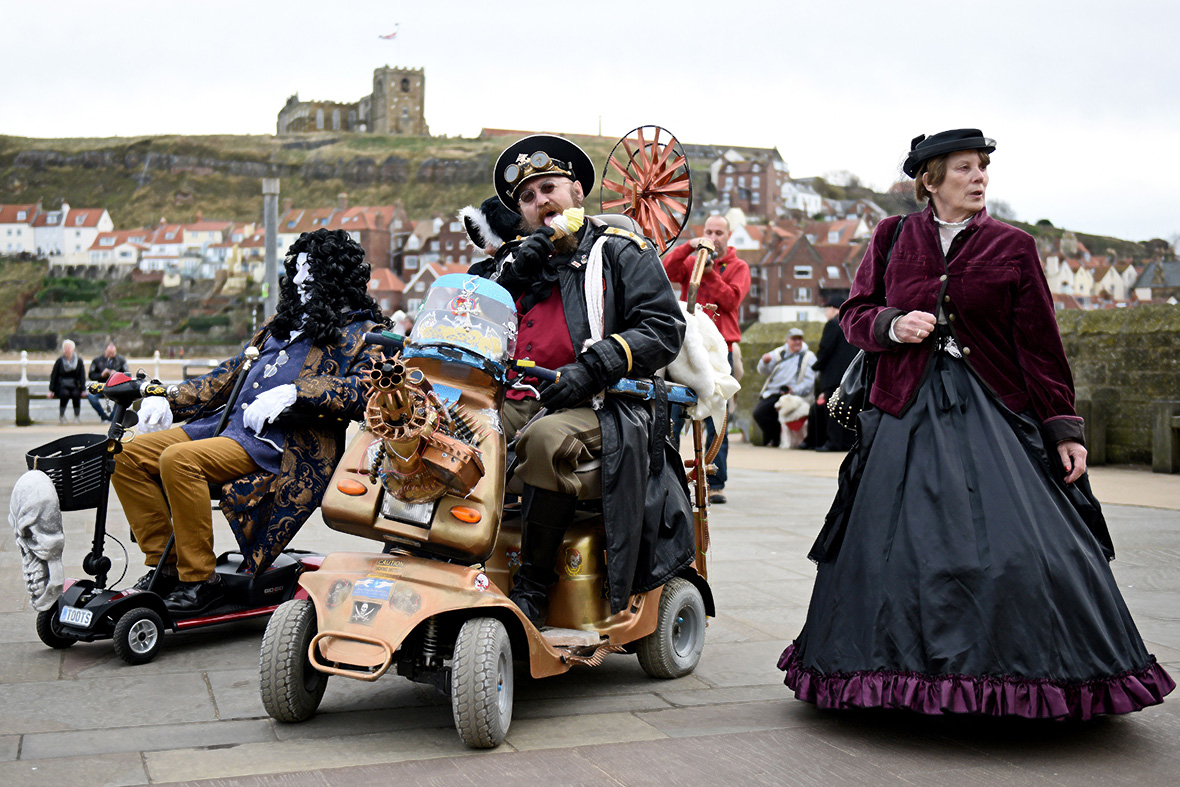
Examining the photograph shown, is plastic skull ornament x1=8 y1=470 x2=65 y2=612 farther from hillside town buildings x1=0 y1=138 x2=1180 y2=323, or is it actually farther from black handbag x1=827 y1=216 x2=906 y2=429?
hillside town buildings x1=0 y1=138 x2=1180 y2=323

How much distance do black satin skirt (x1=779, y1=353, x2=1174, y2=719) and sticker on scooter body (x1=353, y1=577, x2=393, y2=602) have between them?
1.29 metres

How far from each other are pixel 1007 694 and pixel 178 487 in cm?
312

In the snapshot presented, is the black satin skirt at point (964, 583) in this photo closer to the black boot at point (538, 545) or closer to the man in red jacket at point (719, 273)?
the black boot at point (538, 545)

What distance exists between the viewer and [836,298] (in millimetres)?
13422

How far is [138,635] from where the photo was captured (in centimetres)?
427

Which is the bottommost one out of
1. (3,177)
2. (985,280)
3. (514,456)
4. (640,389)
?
(514,456)

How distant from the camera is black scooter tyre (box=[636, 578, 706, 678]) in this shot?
13.4 feet

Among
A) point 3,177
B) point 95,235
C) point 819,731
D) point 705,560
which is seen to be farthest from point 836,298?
point 3,177

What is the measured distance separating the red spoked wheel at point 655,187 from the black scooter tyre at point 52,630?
2.73m

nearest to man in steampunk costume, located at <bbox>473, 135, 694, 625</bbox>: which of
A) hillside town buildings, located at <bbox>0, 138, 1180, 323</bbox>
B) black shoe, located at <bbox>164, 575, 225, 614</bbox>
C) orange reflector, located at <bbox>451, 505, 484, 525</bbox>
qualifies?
orange reflector, located at <bbox>451, 505, 484, 525</bbox>

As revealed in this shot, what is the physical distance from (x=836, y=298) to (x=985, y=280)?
32.7 ft

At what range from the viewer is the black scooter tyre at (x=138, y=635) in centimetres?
422

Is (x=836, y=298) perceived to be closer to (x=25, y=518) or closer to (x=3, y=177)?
(x=25, y=518)

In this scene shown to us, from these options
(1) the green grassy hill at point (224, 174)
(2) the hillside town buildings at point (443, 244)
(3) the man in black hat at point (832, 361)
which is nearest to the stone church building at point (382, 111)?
(2) the hillside town buildings at point (443, 244)
